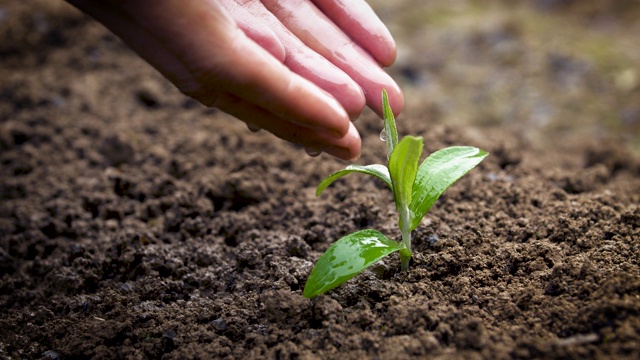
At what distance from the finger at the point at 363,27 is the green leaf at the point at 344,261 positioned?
2.16 ft

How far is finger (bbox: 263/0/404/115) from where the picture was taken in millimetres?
1744

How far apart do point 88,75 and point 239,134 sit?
1.14 m

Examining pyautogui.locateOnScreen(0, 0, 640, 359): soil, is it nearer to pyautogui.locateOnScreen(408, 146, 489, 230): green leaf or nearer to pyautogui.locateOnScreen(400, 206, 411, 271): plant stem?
pyautogui.locateOnScreen(400, 206, 411, 271): plant stem

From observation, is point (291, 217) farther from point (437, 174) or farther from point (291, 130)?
point (437, 174)

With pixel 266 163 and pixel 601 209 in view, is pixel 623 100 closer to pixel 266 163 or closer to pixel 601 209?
pixel 601 209

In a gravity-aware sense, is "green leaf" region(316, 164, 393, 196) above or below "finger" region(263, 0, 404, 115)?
below

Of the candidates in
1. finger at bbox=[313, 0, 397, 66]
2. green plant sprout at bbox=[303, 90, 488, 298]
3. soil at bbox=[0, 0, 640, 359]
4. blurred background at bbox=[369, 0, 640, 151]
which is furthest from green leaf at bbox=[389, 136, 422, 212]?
blurred background at bbox=[369, 0, 640, 151]

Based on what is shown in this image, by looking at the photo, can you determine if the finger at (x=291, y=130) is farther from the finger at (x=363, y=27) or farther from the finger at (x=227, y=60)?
the finger at (x=363, y=27)

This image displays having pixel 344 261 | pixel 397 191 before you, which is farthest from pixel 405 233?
pixel 344 261

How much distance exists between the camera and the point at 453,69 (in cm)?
365

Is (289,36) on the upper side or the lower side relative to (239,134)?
upper

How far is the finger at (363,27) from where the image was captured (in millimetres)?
1851

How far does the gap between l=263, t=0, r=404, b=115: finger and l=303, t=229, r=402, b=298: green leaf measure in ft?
1.49

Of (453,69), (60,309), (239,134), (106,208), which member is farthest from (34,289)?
(453,69)
